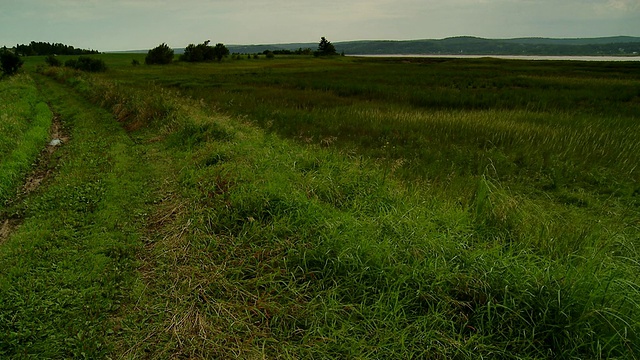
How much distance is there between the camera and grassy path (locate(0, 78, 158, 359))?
11.2 ft

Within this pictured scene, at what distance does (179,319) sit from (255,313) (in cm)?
78

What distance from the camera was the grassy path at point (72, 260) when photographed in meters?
3.42

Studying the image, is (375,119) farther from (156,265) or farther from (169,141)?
(156,265)

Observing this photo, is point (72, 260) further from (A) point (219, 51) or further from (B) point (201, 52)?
(A) point (219, 51)

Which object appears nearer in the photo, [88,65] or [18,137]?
[18,137]

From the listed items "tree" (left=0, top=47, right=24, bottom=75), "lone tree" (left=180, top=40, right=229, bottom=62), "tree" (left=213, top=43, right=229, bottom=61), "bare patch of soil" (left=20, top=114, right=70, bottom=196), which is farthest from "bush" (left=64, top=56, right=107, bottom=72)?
"bare patch of soil" (left=20, top=114, right=70, bottom=196)

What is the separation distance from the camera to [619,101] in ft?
63.6

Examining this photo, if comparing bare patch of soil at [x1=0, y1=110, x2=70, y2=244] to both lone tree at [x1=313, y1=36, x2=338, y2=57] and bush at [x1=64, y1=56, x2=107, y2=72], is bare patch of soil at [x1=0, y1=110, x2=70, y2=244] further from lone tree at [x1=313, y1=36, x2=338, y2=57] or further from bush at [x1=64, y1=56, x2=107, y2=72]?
lone tree at [x1=313, y1=36, x2=338, y2=57]

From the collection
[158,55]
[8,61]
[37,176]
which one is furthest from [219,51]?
[37,176]

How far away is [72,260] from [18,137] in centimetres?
910

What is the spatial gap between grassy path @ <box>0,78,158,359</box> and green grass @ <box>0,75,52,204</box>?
73 cm

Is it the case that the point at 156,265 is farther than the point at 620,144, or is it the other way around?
the point at 620,144

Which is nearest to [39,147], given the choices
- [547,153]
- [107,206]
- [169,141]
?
[169,141]

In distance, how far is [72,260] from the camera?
4.58 meters
